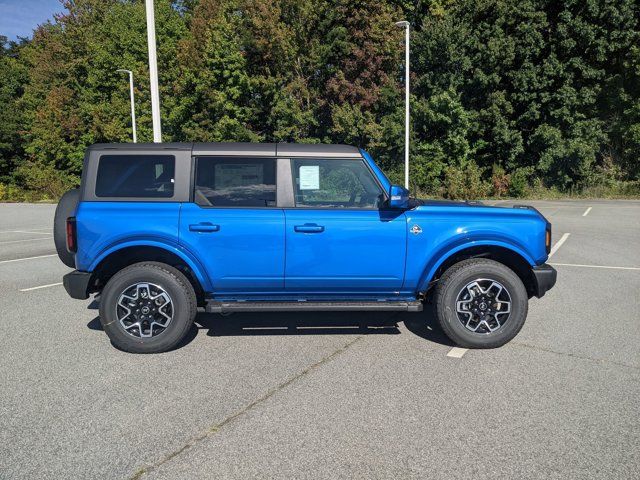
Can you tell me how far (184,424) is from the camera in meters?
3.33

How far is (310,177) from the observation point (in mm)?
4816

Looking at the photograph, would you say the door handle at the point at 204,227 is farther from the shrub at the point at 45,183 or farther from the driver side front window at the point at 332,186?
the shrub at the point at 45,183

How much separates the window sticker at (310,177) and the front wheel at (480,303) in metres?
1.46

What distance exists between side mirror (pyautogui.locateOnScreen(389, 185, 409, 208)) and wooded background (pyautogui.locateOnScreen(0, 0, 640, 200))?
24061 mm

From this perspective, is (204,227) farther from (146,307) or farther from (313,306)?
(313,306)

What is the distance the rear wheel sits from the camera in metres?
4.60

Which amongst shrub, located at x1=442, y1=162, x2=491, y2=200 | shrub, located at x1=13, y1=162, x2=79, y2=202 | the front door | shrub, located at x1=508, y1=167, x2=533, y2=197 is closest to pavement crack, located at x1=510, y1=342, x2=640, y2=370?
the front door

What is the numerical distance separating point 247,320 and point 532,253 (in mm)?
3043

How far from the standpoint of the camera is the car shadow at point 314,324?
5.30 metres

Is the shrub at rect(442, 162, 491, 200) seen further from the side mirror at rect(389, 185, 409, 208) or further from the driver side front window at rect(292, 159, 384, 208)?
the side mirror at rect(389, 185, 409, 208)

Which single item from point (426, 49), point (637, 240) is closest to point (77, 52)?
point (426, 49)

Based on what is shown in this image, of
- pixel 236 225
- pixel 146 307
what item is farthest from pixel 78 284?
pixel 236 225

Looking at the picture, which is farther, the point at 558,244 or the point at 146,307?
the point at 558,244

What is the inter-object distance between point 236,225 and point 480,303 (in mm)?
2318
